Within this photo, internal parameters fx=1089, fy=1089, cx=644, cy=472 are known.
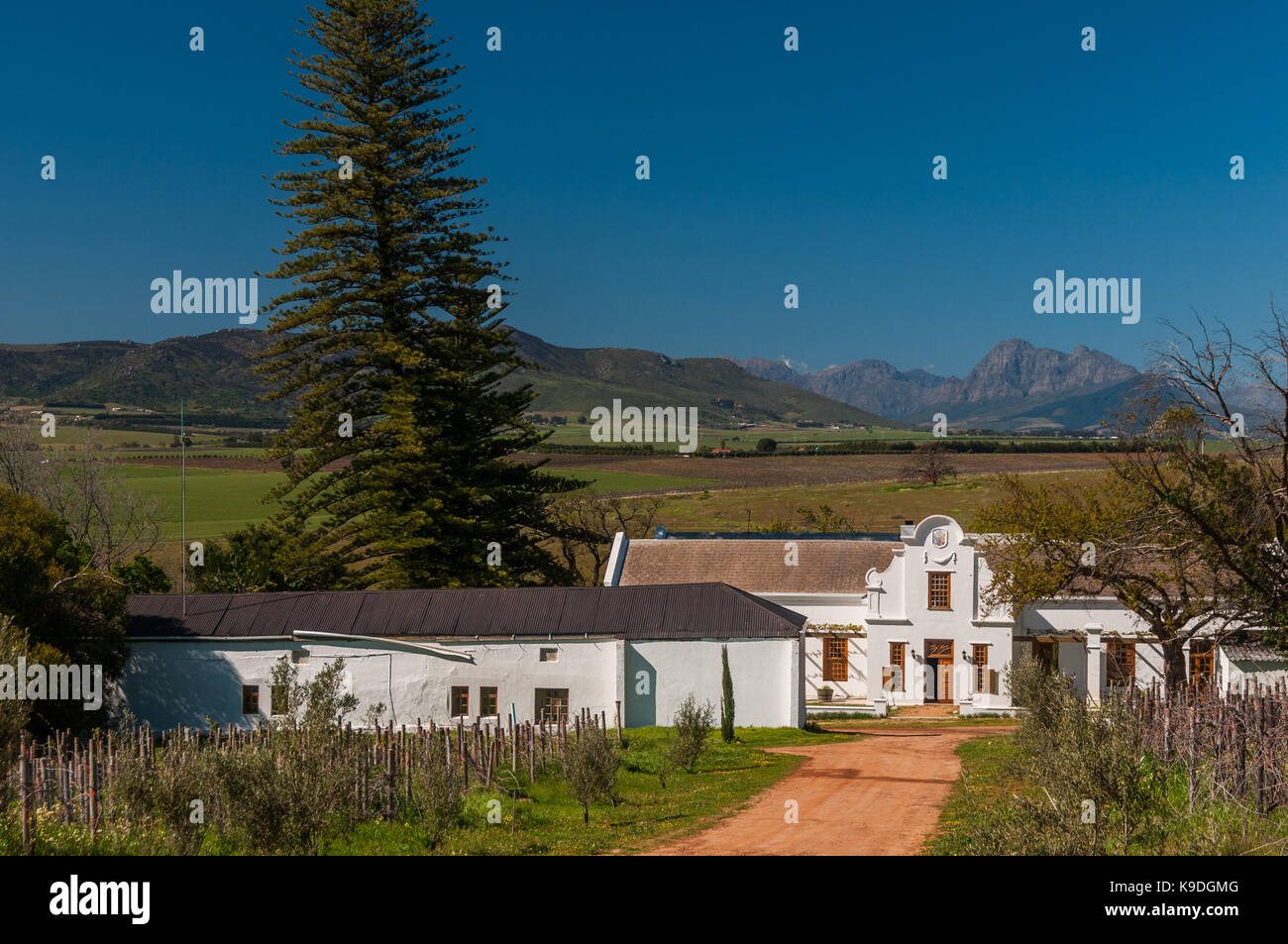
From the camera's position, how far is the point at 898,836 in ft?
56.3

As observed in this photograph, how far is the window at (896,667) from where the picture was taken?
40.8 meters

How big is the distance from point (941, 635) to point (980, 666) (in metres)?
1.78

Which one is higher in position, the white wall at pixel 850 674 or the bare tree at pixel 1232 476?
the bare tree at pixel 1232 476

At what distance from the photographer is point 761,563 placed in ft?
149

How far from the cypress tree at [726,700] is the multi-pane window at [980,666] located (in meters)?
12.3

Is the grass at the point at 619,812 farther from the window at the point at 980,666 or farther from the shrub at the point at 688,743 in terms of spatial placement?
the window at the point at 980,666

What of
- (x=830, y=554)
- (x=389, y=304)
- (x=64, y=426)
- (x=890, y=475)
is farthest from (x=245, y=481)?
(x=830, y=554)

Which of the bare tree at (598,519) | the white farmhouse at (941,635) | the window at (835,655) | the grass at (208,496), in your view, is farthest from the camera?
the grass at (208,496)

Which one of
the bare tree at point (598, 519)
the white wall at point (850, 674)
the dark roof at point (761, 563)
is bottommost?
the white wall at point (850, 674)

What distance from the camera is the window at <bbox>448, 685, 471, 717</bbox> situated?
32.5m

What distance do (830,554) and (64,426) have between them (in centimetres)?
14751

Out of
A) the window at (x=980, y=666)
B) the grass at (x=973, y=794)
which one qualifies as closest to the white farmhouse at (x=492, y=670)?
the grass at (x=973, y=794)

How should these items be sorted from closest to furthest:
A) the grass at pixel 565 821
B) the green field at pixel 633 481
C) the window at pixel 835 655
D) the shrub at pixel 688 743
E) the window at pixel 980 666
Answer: the grass at pixel 565 821
the shrub at pixel 688 743
the window at pixel 980 666
the window at pixel 835 655
the green field at pixel 633 481

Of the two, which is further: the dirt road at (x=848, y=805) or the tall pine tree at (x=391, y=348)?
the tall pine tree at (x=391, y=348)
